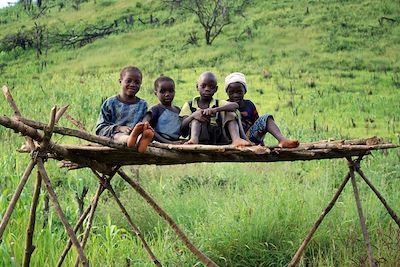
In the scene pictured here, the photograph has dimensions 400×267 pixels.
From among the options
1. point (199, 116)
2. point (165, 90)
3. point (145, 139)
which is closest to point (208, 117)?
point (199, 116)

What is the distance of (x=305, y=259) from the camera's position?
171 inches

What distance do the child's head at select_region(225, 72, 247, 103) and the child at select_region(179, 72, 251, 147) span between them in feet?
0.99

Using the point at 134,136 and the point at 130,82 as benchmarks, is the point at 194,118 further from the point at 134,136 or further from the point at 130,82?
the point at 134,136

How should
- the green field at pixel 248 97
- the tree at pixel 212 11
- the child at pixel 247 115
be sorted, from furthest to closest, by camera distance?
1. the tree at pixel 212 11
2. the green field at pixel 248 97
3. the child at pixel 247 115

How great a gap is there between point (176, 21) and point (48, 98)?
36.6 ft

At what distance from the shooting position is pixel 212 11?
20328 millimetres

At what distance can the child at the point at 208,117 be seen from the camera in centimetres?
318

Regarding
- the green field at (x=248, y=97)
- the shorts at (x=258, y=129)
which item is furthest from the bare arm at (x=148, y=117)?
the green field at (x=248, y=97)

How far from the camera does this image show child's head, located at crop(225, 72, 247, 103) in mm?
3631

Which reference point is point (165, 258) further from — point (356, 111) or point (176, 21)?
point (176, 21)

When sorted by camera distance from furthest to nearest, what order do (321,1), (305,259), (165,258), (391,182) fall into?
(321,1)
(391,182)
(305,259)
(165,258)

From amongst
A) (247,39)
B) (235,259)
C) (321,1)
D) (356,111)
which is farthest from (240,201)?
(321,1)

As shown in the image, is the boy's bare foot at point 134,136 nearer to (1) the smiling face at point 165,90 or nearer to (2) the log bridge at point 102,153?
(2) the log bridge at point 102,153

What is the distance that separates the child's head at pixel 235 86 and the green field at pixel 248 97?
1.09 meters
